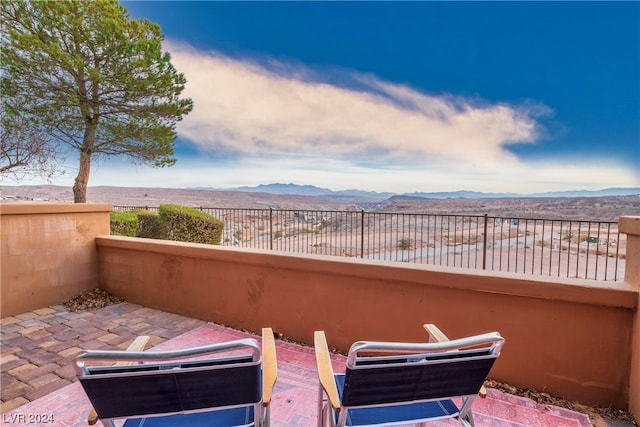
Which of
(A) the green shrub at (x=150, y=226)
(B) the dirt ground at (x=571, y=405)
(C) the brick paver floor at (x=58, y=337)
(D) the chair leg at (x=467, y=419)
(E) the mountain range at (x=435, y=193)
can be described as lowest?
(C) the brick paver floor at (x=58, y=337)

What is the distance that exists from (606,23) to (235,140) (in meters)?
12.3

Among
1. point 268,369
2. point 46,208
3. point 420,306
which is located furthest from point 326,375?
point 46,208

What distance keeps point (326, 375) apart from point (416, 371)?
348mm

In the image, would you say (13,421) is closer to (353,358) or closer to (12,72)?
(353,358)

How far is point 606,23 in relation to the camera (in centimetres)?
674

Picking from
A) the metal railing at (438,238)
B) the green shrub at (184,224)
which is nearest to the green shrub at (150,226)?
the green shrub at (184,224)

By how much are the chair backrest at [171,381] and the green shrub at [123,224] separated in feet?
20.0

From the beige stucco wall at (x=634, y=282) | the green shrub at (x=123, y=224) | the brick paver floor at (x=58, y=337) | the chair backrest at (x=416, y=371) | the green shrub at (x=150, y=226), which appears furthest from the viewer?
the green shrub at (x=150, y=226)

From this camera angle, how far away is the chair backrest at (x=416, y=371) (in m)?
1.11

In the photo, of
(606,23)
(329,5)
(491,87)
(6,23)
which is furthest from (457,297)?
(6,23)

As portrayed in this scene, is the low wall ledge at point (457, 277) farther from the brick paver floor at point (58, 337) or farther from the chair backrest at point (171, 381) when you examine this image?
the chair backrest at point (171, 381)

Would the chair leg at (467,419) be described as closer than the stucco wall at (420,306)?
Yes

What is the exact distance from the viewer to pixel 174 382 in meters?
1.04

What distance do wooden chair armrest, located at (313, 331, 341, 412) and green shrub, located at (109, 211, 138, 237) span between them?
6170 millimetres
